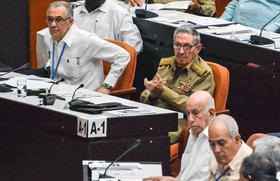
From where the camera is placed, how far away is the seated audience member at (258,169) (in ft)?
10.0

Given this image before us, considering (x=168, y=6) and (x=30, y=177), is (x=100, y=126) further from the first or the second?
(x=168, y=6)

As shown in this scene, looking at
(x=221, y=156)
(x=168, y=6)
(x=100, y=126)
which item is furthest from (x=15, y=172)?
(x=168, y=6)

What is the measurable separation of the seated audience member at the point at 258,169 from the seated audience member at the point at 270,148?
390 millimetres

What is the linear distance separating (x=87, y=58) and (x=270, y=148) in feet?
8.41

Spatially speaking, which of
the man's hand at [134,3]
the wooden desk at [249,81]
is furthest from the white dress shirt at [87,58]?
the man's hand at [134,3]

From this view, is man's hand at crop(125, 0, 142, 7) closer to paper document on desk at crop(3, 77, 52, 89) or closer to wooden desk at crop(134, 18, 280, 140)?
wooden desk at crop(134, 18, 280, 140)

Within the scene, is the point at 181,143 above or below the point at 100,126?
below

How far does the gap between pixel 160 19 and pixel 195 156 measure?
2494mm

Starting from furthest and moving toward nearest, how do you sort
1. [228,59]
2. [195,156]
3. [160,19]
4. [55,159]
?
1. [160,19]
2. [228,59]
3. [55,159]
4. [195,156]

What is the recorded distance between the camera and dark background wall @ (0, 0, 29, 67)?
7520 mm

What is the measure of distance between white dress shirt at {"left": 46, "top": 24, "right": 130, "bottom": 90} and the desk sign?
4.60 feet

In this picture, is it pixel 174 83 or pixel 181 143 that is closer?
pixel 181 143

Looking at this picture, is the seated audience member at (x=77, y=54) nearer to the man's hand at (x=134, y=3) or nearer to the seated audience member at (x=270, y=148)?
the man's hand at (x=134, y=3)

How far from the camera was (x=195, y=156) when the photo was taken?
4.39m
